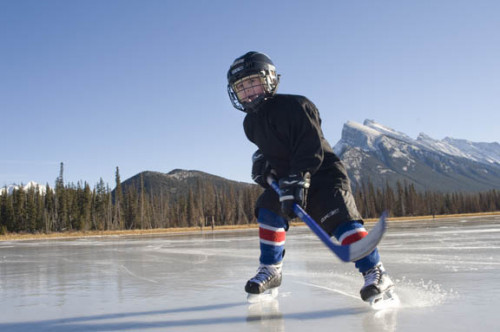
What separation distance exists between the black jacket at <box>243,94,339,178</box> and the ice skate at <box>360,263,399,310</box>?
774 millimetres

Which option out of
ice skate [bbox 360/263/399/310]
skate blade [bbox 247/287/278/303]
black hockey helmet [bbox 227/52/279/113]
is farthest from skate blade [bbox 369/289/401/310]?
black hockey helmet [bbox 227/52/279/113]

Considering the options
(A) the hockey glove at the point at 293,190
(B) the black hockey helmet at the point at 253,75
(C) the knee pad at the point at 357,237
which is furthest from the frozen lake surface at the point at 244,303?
(B) the black hockey helmet at the point at 253,75

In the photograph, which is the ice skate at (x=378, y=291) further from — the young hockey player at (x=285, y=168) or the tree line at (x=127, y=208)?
the tree line at (x=127, y=208)

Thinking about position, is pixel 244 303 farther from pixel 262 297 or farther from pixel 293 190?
pixel 293 190

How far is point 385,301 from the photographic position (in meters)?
2.35

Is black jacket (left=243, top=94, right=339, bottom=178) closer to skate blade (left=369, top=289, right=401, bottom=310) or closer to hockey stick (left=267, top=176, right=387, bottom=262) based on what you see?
hockey stick (left=267, top=176, right=387, bottom=262)

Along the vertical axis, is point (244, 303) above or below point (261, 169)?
below

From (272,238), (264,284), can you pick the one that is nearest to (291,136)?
(272,238)

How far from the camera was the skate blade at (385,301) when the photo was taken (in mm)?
2287

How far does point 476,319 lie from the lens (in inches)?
76.1

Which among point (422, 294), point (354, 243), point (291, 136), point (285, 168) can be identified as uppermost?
point (291, 136)

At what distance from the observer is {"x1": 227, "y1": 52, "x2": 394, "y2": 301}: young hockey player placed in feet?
8.73

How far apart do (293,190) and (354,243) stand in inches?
20.6

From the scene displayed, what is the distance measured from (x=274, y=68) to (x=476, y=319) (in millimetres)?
2194
